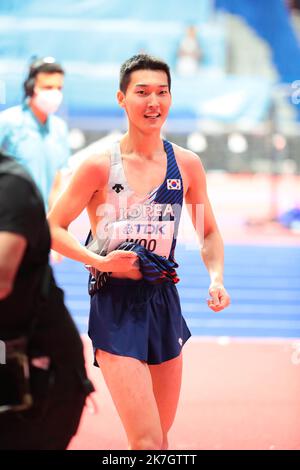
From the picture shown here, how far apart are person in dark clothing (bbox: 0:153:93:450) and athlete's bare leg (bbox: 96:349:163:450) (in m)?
0.54

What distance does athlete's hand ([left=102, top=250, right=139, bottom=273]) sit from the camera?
2.88 metres

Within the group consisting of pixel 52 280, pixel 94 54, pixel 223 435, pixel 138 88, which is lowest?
pixel 223 435

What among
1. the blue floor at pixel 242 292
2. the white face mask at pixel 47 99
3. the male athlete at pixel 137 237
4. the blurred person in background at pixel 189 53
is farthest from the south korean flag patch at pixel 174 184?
the blurred person in background at pixel 189 53

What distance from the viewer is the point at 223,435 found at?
4.11 m

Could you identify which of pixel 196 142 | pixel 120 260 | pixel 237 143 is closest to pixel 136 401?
pixel 120 260

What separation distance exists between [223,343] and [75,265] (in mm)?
2339

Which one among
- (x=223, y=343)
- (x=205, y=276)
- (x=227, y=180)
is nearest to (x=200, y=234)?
(x=223, y=343)

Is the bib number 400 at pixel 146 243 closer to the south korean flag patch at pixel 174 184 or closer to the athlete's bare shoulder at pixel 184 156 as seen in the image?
the south korean flag patch at pixel 174 184

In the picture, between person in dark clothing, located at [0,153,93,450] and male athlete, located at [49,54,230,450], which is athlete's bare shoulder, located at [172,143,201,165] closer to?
male athlete, located at [49,54,230,450]

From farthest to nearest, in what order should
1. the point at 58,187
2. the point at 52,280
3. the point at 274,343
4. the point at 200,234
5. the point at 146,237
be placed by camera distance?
the point at 274,343 → the point at 58,187 → the point at 200,234 → the point at 146,237 → the point at 52,280

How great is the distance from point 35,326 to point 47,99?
10.5ft

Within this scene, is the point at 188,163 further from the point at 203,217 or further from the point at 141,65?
the point at 141,65

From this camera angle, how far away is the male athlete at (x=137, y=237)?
294cm

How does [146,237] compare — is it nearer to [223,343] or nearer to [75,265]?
[223,343]
